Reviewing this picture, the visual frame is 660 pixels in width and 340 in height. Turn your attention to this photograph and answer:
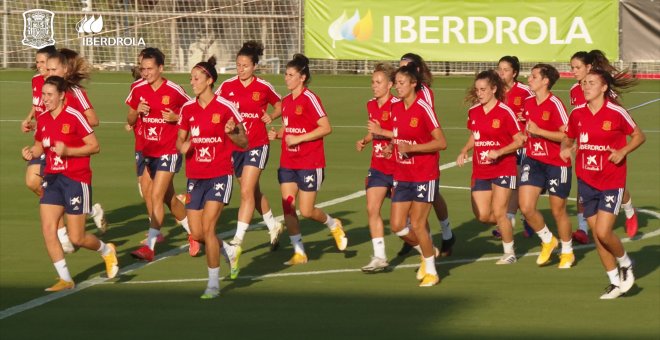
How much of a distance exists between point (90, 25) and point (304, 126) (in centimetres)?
2582

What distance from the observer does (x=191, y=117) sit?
45.4 feet

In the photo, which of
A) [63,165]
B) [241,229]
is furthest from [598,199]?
[63,165]

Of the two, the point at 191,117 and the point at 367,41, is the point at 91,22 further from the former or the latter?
the point at 191,117

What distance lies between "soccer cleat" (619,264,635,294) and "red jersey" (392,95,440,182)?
2.12m

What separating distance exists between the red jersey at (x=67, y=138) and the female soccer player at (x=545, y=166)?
4898 millimetres

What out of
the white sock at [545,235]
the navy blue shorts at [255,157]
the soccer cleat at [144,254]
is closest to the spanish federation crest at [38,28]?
the navy blue shorts at [255,157]

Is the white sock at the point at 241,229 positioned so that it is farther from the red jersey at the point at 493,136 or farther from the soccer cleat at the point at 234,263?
the red jersey at the point at 493,136

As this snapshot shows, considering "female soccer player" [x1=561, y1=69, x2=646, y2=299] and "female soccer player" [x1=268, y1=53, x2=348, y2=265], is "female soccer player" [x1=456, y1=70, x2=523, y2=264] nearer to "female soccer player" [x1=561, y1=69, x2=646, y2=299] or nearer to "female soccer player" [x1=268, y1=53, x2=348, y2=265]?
"female soccer player" [x1=561, y1=69, x2=646, y2=299]

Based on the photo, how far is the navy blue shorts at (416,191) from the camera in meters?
14.2

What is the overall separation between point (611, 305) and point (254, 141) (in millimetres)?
4982

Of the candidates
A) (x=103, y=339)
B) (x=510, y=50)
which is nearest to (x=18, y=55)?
(x=510, y=50)

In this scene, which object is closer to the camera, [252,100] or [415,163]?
[415,163]

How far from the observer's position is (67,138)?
46.6ft

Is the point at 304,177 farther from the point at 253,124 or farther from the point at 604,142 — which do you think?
the point at 604,142
